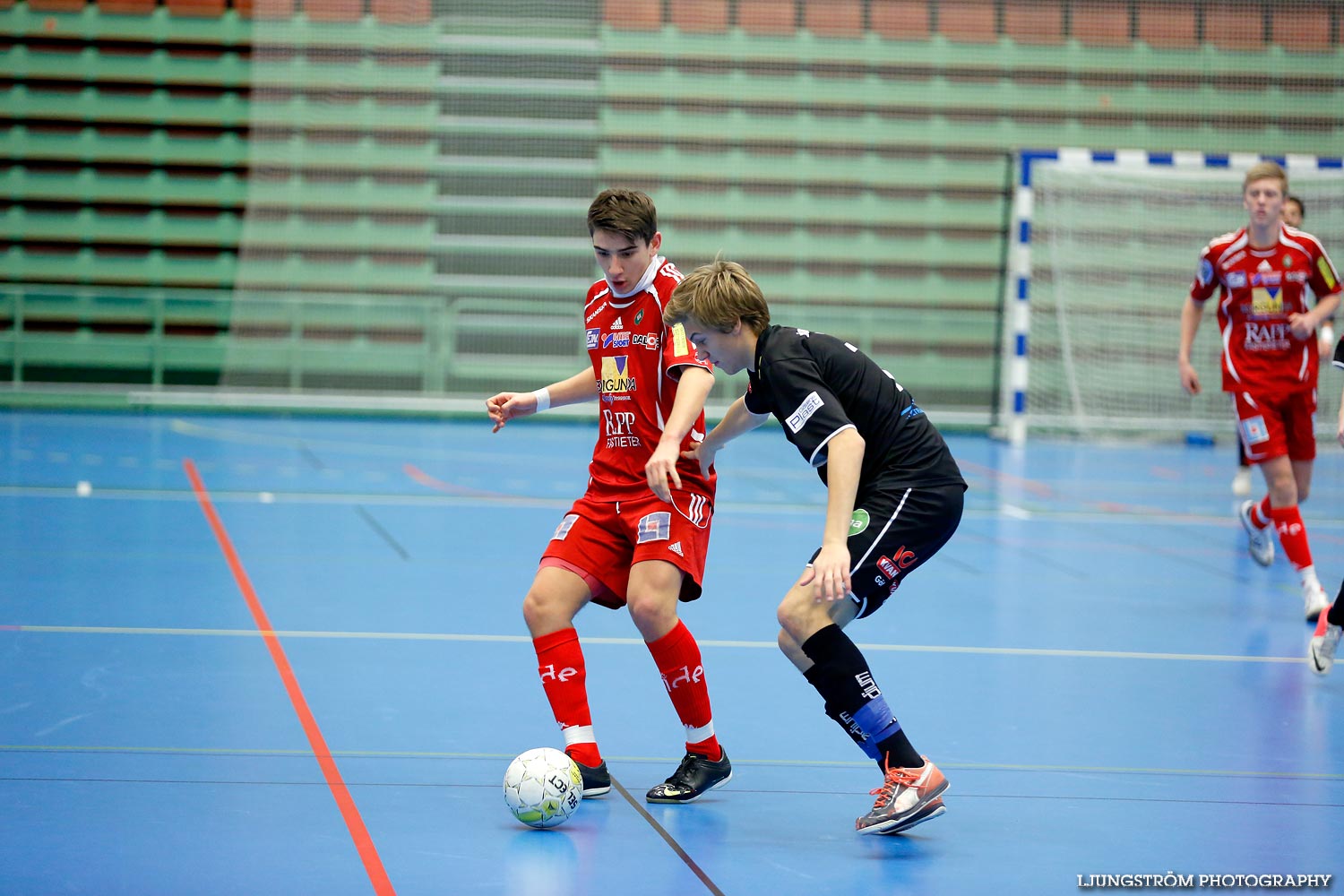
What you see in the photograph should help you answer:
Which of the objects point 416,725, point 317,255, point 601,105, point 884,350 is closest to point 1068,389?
point 884,350

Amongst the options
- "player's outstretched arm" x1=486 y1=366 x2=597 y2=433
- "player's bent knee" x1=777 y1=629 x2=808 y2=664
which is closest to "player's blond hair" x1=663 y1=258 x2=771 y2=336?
"player's outstretched arm" x1=486 y1=366 x2=597 y2=433

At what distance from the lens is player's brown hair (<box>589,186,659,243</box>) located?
11.7 feet

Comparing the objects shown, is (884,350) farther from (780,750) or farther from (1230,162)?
(780,750)

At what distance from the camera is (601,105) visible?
16.6 metres

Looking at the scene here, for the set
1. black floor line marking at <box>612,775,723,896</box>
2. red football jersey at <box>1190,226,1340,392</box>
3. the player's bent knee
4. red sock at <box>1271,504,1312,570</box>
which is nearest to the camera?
black floor line marking at <box>612,775,723,896</box>

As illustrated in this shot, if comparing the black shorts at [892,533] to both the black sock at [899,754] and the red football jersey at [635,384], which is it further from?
the red football jersey at [635,384]

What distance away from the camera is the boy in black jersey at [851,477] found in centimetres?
326

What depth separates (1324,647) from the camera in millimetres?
5055

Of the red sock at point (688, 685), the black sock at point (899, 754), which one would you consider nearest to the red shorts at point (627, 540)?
the red sock at point (688, 685)

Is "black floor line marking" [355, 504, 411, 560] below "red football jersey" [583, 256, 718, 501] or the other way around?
below

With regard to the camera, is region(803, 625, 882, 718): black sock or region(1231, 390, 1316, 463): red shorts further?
region(1231, 390, 1316, 463): red shorts

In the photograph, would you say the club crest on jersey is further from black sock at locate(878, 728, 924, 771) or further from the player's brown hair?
black sock at locate(878, 728, 924, 771)

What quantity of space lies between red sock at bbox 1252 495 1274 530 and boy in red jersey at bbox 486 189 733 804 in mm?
4131

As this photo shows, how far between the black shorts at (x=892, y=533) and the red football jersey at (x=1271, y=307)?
3657 mm
